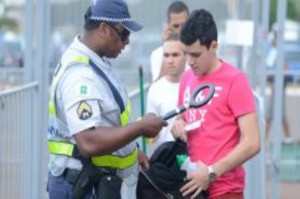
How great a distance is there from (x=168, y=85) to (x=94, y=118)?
8.53 ft

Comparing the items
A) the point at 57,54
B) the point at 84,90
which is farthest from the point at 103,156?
the point at 57,54

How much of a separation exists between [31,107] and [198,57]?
2831 mm

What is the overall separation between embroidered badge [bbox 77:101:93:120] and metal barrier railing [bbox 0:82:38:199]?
6.23 feet

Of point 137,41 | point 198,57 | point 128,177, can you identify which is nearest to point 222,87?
point 198,57

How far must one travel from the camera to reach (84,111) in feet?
18.1

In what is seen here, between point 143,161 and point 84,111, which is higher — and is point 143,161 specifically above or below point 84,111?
below

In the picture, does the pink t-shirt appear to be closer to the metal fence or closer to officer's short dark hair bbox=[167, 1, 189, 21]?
the metal fence

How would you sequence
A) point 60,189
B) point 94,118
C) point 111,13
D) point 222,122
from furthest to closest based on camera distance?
1. point 222,122
2. point 60,189
3. point 111,13
4. point 94,118

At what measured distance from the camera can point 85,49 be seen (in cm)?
571

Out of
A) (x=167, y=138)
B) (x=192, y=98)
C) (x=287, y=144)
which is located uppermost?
(x=192, y=98)

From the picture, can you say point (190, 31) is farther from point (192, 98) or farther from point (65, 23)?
point (65, 23)

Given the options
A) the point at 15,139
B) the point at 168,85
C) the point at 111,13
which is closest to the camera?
the point at 111,13

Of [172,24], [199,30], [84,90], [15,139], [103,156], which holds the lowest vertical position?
[15,139]

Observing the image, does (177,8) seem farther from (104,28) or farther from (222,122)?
(104,28)
